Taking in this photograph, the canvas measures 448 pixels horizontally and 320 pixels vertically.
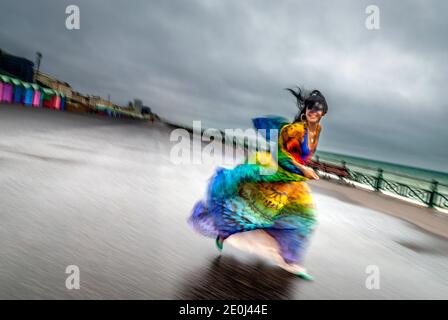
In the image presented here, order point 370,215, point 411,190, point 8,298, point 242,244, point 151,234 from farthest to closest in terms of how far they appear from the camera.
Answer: point 411,190 → point 370,215 → point 151,234 → point 242,244 → point 8,298

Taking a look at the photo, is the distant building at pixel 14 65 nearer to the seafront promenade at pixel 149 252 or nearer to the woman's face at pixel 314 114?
the seafront promenade at pixel 149 252

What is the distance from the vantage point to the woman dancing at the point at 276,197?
3.62 meters

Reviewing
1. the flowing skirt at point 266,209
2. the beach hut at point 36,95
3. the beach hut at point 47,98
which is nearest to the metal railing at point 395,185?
the flowing skirt at point 266,209

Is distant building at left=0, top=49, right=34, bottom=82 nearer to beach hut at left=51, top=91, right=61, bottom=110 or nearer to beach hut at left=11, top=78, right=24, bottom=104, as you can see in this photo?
beach hut at left=51, top=91, right=61, bottom=110

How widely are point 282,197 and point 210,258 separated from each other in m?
1.11

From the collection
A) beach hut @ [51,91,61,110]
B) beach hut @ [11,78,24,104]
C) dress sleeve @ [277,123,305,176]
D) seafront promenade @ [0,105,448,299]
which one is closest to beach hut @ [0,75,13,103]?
beach hut @ [11,78,24,104]

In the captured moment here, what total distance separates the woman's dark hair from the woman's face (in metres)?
0.05

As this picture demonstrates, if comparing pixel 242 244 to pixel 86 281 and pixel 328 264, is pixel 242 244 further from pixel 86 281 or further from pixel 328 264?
pixel 86 281

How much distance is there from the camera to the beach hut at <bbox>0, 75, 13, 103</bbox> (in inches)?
1762

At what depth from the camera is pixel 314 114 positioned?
3.62 metres

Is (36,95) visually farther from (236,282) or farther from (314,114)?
(236,282)

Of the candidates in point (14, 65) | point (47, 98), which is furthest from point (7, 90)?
point (14, 65)

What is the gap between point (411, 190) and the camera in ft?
49.1
